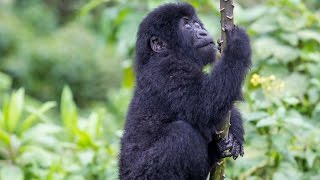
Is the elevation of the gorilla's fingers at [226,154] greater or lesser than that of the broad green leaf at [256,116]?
lesser

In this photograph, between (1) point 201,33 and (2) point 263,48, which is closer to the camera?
(1) point 201,33

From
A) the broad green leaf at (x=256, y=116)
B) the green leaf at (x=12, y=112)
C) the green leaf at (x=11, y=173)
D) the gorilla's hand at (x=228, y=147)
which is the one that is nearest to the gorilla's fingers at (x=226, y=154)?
the gorilla's hand at (x=228, y=147)

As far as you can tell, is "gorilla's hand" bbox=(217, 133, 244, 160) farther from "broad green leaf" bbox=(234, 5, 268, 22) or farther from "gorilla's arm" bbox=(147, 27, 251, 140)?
"broad green leaf" bbox=(234, 5, 268, 22)

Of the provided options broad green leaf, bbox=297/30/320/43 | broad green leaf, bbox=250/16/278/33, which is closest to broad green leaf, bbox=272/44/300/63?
broad green leaf, bbox=297/30/320/43

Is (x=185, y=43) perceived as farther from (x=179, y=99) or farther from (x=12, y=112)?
(x=12, y=112)

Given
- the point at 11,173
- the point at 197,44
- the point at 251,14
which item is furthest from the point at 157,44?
the point at 251,14

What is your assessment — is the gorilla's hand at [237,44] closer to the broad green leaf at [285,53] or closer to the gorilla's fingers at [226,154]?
the gorilla's fingers at [226,154]

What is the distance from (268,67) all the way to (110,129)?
320cm

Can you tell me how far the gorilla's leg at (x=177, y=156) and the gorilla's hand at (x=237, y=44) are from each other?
0.53 m

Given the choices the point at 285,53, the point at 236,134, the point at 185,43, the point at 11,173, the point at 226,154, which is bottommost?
the point at 226,154

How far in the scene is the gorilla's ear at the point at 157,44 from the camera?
4.81 m

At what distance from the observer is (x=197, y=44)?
15.9 ft

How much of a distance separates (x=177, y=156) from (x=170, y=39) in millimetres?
840

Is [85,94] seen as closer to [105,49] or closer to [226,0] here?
[105,49]
